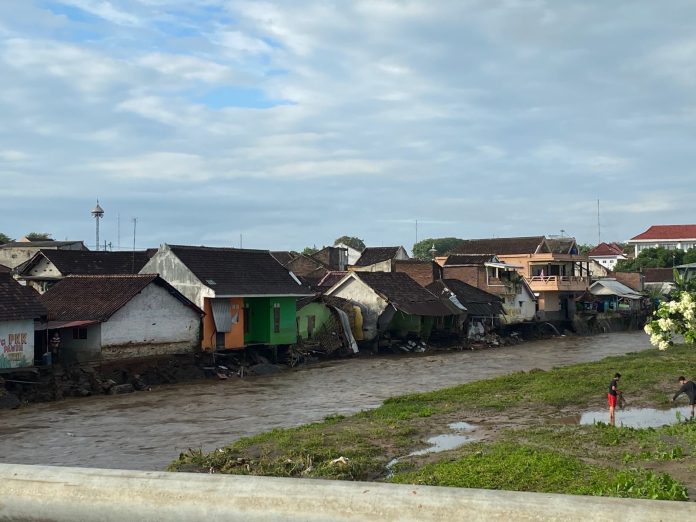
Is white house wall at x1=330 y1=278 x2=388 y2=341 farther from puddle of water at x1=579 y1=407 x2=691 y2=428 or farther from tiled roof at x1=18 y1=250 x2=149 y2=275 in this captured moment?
puddle of water at x1=579 y1=407 x2=691 y2=428

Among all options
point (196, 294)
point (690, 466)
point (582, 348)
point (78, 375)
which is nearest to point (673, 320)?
point (690, 466)

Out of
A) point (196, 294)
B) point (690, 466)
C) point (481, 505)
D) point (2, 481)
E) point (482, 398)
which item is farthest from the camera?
point (196, 294)

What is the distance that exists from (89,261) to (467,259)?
25.0 m

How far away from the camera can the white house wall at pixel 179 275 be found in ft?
105

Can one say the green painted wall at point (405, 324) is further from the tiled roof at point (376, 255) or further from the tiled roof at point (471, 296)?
the tiled roof at point (376, 255)

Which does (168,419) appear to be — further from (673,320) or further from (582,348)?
(582,348)

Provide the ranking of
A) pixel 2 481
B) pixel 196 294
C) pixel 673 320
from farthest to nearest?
pixel 196 294 < pixel 673 320 < pixel 2 481

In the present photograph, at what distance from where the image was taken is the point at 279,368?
33156 millimetres

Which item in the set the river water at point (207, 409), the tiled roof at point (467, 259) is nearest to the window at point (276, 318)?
the river water at point (207, 409)

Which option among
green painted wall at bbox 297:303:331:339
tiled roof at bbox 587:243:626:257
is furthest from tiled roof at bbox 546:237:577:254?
tiled roof at bbox 587:243:626:257

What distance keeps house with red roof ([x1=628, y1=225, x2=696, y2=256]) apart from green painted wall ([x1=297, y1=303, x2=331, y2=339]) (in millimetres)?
65463

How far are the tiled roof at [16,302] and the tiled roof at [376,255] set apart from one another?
110ft

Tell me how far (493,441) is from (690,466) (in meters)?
3.89

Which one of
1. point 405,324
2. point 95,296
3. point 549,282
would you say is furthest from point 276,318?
point 549,282
